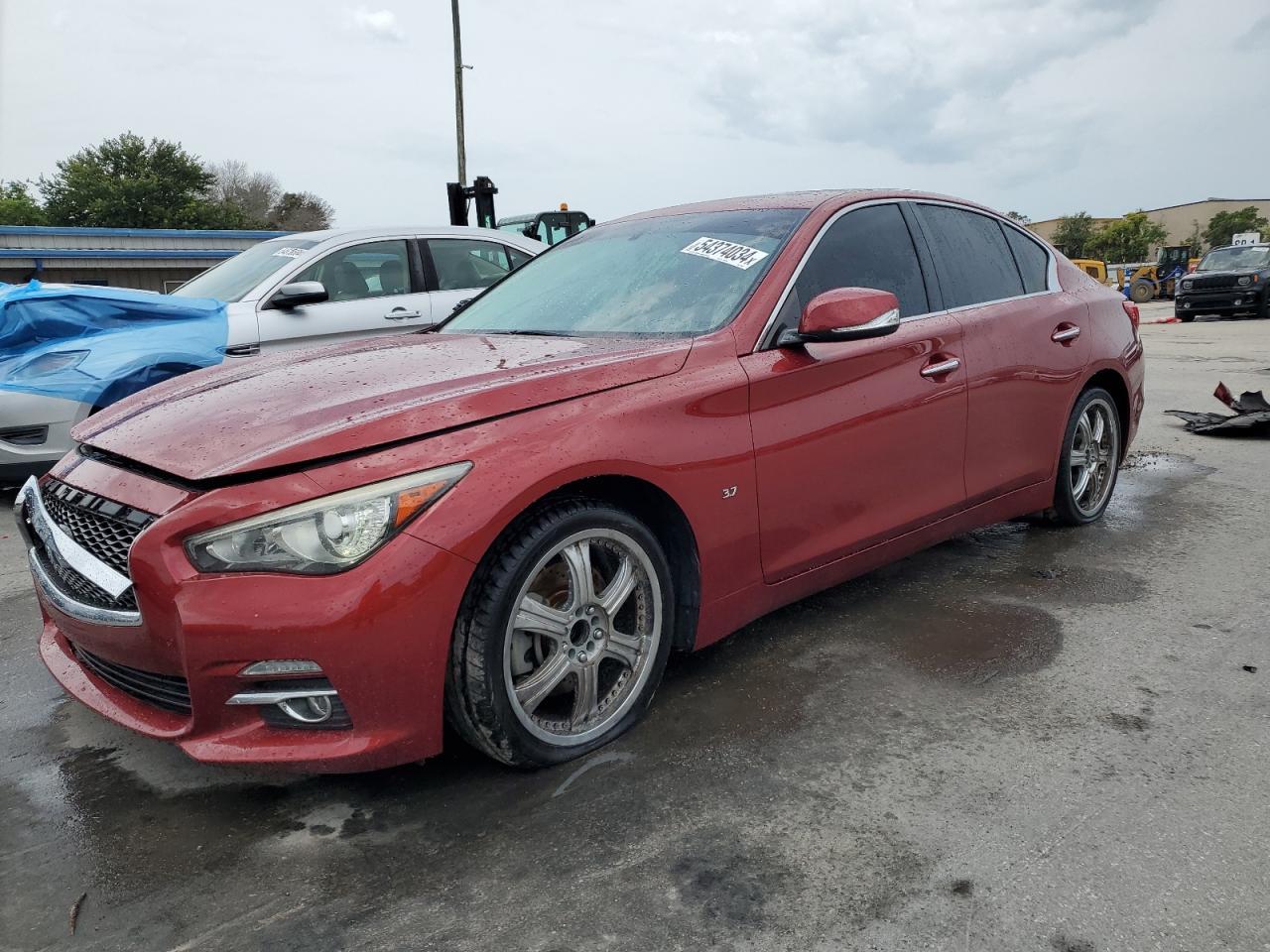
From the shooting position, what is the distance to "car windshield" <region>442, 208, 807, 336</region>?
315 centimetres

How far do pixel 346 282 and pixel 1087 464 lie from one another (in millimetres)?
4874

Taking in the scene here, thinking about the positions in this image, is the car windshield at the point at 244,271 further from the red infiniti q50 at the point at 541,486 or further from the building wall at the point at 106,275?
the building wall at the point at 106,275

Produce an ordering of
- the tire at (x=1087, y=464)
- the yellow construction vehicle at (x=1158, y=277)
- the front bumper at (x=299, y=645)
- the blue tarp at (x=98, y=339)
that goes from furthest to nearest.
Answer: the yellow construction vehicle at (x=1158, y=277) < the blue tarp at (x=98, y=339) < the tire at (x=1087, y=464) < the front bumper at (x=299, y=645)

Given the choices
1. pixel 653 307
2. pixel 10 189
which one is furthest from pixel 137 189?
pixel 653 307

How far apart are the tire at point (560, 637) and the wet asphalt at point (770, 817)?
12 cm

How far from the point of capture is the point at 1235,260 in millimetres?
22719

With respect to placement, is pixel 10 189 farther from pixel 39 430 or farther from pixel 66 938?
pixel 66 938

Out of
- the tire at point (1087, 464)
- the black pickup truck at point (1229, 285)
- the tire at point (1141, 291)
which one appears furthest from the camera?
the tire at point (1141, 291)

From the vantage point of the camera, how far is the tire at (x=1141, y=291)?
36344mm

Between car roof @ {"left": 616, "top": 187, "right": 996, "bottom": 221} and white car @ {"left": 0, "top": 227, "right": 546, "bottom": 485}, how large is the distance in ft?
8.42

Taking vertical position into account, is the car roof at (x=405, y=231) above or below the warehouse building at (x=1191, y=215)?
below

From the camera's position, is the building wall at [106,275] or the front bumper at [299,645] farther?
the building wall at [106,275]

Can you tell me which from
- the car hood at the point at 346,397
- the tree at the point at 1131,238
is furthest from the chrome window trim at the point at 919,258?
the tree at the point at 1131,238

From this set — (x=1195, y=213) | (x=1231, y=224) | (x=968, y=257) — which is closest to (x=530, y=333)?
(x=968, y=257)
